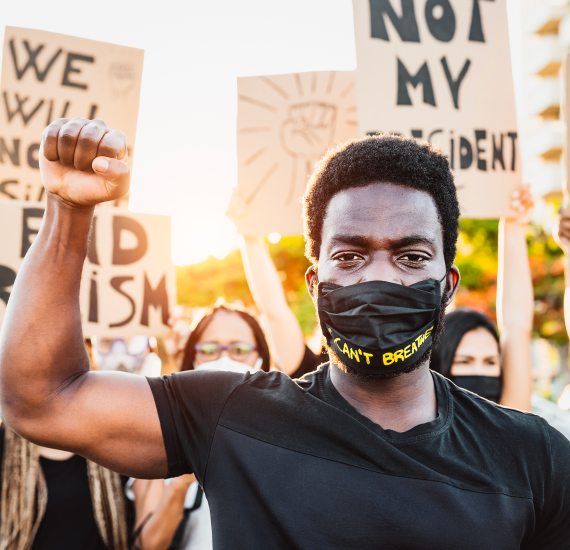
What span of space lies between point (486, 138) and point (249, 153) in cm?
144

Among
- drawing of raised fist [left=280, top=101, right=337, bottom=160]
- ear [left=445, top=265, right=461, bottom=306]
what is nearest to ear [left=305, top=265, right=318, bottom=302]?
ear [left=445, top=265, right=461, bottom=306]

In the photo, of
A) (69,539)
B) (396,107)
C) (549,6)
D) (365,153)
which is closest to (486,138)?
(396,107)

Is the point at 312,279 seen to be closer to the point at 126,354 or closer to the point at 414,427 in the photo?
the point at 414,427

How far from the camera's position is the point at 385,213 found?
1642mm

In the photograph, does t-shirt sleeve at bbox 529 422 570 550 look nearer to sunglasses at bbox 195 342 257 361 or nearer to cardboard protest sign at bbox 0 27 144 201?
sunglasses at bbox 195 342 257 361

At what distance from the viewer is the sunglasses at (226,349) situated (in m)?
3.25

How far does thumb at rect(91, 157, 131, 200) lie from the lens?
4.25 feet

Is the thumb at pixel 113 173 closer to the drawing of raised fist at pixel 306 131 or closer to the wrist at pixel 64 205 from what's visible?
the wrist at pixel 64 205

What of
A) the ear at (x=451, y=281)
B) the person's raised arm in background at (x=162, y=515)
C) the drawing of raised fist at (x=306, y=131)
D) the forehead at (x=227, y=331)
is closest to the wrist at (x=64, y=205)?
the ear at (x=451, y=281)

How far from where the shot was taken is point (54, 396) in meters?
1.38

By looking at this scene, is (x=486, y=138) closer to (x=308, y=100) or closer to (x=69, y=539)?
(x=308, y=100)

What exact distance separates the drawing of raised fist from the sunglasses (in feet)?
4.08

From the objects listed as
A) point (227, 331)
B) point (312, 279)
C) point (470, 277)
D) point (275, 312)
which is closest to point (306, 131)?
point (275, 312)

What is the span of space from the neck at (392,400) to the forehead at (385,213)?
1.36 feet
